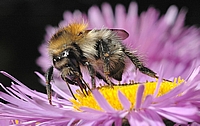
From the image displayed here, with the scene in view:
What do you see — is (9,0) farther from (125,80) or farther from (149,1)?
(125,80)

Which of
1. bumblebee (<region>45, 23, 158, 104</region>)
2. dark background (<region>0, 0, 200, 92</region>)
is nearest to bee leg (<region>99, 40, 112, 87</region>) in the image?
bumblebee (<region>45, 23, 158, 104</region>)

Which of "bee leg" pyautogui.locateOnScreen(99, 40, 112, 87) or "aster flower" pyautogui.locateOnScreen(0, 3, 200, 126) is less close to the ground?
"bee leg" pyautogui.locateOnScreen(99, 40, 112, 87)

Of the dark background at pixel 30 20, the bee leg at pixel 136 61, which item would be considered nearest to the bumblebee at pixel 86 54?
the bee leg at pixel 136 61

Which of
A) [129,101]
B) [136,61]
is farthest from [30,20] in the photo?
[129,101]

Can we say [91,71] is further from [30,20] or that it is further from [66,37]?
[30,20]

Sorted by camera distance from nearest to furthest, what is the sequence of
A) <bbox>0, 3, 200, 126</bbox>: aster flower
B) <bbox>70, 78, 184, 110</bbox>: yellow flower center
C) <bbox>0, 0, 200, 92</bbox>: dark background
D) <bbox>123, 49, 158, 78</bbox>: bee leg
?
<bbox>0, 3, 200, 126</bbox>: aster flower < <bbox>70, 78, 184, 110</bbox>: yellow flower center < <bbox>123, 49, 158, 78</bbox>: bee leg < <bbox>0, 0, 200, 92</bbox>: dark background

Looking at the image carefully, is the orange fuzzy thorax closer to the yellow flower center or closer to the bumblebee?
the bumblebee

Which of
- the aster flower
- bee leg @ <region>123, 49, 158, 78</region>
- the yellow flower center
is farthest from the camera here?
bee leg @ <region>123, 49, 158, 78</region>
